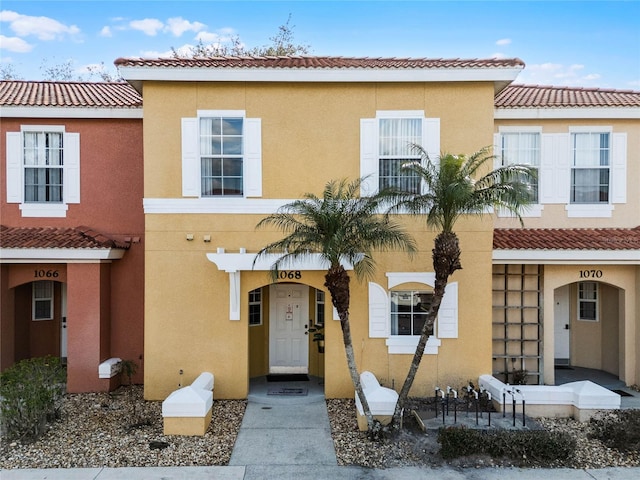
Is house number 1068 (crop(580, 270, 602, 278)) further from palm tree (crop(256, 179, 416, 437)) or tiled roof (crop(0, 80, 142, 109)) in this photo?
tiled roof (crop(0, 80, 142, 109))

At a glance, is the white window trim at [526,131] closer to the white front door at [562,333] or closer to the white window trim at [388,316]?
the white front door at [562,333]

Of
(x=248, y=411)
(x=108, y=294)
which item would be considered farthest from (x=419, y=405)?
(x=108, y=294)

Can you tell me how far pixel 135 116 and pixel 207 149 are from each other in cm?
311

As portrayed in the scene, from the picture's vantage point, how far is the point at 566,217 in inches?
533

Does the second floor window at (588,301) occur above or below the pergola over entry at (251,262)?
below

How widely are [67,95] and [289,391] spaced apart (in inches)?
418

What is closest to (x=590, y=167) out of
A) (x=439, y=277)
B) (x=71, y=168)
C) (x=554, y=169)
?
(x=554, y=169)

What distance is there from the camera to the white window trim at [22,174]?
521 inches

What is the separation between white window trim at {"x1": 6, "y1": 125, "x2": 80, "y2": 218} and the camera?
13.2 meters

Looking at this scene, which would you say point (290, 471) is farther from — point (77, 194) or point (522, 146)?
point (522, 146)

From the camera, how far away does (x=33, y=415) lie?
9453 mm

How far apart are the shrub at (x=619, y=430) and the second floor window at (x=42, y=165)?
14.2 metres

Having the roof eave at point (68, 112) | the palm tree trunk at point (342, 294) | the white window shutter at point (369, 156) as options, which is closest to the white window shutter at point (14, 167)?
the roof eave at point (68, 112)

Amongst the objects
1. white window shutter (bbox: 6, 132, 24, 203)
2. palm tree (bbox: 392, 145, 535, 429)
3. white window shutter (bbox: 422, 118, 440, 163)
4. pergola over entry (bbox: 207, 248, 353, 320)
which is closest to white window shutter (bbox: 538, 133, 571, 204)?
white window shutter (bbox: 422, 118, 440, 163)
